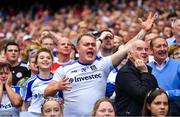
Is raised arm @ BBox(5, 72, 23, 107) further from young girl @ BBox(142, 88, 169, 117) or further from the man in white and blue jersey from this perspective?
young girl @ BBox(142, 88, 169, 117)

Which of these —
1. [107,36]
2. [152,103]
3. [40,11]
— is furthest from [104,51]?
[40,11]

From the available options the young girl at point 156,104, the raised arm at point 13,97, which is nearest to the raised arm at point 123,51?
the young girl at point 156,104

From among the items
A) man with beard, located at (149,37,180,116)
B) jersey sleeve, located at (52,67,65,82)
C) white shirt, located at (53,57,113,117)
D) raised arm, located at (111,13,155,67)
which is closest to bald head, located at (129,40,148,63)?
raised arm, located at (111,13,155,67)

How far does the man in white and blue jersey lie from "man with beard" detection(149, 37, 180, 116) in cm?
59

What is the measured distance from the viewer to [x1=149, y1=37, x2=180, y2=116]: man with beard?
27.1 ft

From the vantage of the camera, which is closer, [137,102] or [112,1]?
[137,102]

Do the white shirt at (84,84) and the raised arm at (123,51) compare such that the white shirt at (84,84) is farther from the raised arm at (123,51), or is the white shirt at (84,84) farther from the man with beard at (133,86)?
the man with beard at (133,86)

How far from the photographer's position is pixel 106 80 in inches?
334

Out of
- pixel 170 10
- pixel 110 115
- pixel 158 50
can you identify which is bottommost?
pixel 110 115

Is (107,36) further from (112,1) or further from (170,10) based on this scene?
(112,1)

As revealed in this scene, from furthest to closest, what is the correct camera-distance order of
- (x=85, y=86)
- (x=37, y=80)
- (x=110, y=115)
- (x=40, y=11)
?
(x=40, y=11) → (x=37, y=80) → (x=85, y=86) → (x=110, y=115)

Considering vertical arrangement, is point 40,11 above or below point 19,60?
above

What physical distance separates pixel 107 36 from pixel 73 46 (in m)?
1.48

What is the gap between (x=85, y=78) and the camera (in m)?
8.26
